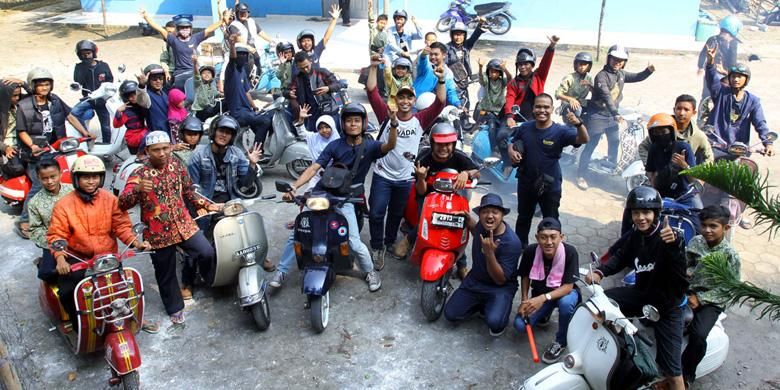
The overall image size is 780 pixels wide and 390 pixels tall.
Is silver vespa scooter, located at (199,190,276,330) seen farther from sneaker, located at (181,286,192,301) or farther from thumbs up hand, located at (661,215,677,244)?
thumbs up hand, located at (661,215,677,244)

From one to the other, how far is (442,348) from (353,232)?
53.9 inches

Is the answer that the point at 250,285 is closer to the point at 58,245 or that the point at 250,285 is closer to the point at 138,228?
the point at 138,228

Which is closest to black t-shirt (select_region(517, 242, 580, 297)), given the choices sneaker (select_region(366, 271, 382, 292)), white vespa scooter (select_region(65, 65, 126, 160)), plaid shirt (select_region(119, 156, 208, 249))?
sneaker (select_region(366, 271, 382, 292))

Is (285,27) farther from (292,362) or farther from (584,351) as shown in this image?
(584,351)

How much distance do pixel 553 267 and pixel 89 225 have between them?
3.60 metres

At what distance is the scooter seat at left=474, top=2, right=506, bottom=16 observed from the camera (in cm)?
1659

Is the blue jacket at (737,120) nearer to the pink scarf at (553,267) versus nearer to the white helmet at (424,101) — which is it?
the white helmet at (424,101)

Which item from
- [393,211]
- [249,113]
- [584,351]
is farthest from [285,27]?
[584,351]

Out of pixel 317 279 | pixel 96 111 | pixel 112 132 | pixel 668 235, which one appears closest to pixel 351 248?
pixel 317 279

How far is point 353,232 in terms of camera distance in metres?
5.87

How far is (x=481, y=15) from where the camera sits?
53.8 ft

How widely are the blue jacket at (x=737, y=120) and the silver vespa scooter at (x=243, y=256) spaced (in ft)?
17.9

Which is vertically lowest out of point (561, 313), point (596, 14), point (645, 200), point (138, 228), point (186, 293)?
point (186, 293)

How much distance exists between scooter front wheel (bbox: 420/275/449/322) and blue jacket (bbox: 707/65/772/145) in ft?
14.0
